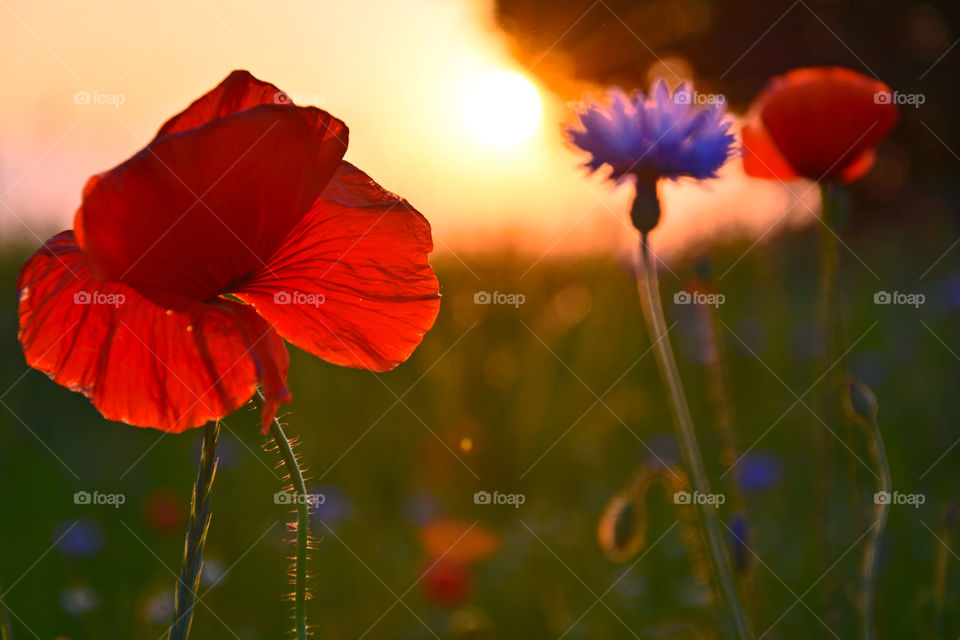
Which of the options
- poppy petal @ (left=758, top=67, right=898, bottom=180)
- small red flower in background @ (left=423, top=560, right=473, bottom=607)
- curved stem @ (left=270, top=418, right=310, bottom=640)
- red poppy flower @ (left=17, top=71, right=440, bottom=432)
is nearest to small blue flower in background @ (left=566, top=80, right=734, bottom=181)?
poppy petal @ (left=758, top=67, right=898, bottom=180)

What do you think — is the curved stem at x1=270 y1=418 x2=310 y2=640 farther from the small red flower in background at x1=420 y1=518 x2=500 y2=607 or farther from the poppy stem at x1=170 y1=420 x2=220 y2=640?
the small red flower in background at x1=420 y1=518 x2=500 y2=607

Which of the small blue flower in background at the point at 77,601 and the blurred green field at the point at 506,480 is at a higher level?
the blurred green field at the point at 506,480

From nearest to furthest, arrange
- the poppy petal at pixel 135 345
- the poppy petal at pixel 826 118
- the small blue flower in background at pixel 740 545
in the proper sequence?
the poppy petal at pixel 135 345
the small blue flower in background at pixel 740 545
the poppy petal at pixel 826 118

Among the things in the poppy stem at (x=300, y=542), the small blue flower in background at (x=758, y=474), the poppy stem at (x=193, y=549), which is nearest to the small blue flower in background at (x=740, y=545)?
the poppy stem at (x=300, y=542)

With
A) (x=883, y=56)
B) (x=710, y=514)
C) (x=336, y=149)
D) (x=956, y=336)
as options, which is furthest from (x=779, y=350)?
(x=883, y=56)

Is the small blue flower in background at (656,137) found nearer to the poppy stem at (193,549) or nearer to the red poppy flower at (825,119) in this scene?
the red poppy flower at (825,119)

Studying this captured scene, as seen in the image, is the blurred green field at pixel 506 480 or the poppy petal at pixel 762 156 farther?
the blurred green field at pixel 506 480
